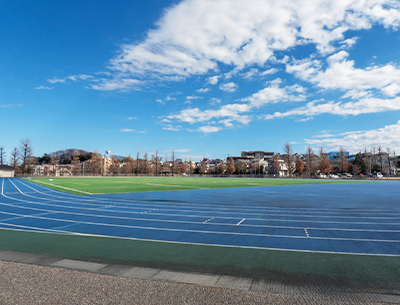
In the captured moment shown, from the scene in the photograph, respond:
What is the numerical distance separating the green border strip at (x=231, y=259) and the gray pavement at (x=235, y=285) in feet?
0.70

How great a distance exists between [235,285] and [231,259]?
130 cm

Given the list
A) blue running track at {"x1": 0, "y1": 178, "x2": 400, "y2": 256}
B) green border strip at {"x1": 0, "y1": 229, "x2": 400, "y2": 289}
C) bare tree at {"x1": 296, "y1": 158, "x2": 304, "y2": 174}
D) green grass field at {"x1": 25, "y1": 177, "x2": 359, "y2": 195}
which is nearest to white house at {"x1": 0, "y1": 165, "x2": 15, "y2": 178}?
green grass field at {"x1": 25, "y1": 177, "x2": 359, "y2": 195}

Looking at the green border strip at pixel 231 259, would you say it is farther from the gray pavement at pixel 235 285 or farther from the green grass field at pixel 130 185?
the green grass field at pixel 130 185

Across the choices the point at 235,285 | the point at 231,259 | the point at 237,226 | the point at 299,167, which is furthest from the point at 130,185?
the point at 299,167

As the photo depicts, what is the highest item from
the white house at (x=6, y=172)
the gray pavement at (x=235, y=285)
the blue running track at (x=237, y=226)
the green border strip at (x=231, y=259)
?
the white house at (x=6, y=172)

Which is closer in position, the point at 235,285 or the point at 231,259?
the point at 235,285

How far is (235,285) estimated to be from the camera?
4.30 m

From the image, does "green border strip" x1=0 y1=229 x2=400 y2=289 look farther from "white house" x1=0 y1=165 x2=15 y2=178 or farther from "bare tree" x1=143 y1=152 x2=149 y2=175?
"bare tree" x1=143 y1=152 x2=149 y2=175

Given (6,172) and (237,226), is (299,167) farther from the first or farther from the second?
(6,172)

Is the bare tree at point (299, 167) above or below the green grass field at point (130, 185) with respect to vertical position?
above

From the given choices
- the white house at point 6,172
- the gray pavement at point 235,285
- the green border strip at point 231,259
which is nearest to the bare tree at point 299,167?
the white house at point 6,172

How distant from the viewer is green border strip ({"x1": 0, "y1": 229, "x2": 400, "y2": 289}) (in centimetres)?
464

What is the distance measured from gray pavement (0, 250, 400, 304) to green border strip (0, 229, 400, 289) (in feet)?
0.70

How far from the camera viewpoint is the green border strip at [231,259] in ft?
15.2
